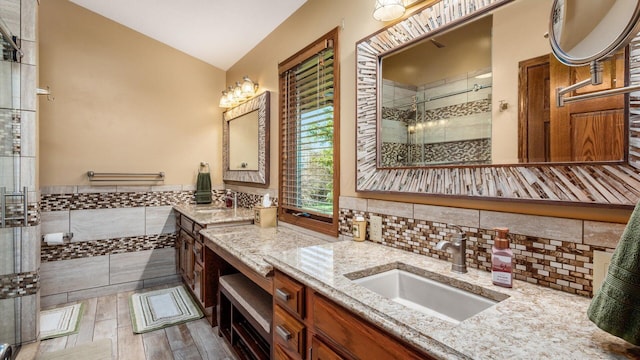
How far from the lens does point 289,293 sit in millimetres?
1218

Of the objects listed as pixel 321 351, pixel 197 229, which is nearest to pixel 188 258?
pixel 197 229

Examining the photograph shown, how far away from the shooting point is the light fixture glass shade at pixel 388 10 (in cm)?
142

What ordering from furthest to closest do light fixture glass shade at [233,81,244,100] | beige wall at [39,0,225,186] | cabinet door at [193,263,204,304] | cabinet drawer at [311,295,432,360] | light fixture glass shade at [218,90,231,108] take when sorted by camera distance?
light fixture glass shade at [218,90,231,108], light fixture glass shade at [233,81,244,100], beige wall at [39,0,225,186], cabinet door at [193,263,204,304], cabinet drawer at [311,295,432,360]

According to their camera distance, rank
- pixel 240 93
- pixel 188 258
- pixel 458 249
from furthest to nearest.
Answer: pixel 240 93 → pixel 188 258 → pixel 458 249

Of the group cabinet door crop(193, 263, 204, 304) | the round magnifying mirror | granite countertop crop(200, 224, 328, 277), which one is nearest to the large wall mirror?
granite countertop crop(200, 224, 328, 277)

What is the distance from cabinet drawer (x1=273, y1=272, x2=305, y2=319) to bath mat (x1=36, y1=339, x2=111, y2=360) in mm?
1584

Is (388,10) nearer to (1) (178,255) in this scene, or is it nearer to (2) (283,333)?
(2) (283,333)

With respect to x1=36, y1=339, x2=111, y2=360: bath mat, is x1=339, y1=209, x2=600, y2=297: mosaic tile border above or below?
above

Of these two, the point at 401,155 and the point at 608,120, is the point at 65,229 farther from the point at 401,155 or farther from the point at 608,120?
the point at 608,120

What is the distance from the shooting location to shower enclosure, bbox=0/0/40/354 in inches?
82.1

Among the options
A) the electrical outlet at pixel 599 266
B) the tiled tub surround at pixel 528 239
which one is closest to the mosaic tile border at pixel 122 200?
the tiled tub surround at pixel 528 239

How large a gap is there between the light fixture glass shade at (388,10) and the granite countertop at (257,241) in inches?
50.1

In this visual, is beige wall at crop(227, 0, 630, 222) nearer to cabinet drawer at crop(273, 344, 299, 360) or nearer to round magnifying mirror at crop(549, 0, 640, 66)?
round magnifying mirror at crop(549, 0, 640, 66)

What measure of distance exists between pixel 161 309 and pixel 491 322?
2.78m
